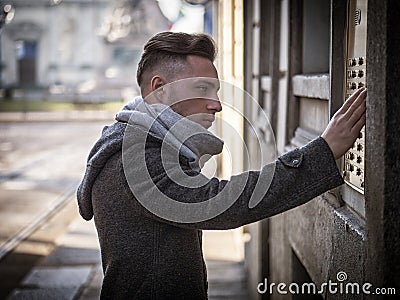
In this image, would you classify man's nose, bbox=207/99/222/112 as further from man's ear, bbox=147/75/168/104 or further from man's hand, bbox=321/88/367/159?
man's hand, bbox=321/88/367/159

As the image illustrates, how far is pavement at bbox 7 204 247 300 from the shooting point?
6488 mm

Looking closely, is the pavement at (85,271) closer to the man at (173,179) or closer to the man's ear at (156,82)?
the man at (173,179)

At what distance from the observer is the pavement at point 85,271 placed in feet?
21.3

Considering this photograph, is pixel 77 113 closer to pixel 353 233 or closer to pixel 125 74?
pixel 125 74

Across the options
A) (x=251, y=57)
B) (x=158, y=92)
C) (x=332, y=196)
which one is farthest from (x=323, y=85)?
(x=251, y=57)

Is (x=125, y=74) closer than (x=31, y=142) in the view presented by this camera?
No

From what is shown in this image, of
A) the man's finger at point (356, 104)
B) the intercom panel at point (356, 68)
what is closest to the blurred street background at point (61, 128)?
the intercom panel at point (356, 68)

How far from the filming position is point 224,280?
22.2ft

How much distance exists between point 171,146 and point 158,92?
24 centimetres

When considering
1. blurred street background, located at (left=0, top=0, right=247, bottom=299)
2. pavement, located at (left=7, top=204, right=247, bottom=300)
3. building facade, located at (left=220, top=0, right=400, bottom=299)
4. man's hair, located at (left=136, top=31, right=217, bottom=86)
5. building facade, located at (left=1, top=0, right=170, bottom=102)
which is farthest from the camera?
building facade, located at (left=1, top=0, right=170, bottom=102)

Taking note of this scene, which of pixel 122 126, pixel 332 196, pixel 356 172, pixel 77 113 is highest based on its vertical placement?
pixel 122 126

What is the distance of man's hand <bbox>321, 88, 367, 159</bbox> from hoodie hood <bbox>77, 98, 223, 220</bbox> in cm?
38

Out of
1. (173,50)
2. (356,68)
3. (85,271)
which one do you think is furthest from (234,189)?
(85,271)

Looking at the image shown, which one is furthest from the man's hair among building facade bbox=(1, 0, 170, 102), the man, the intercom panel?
building facade bbox=(1, 0, 170, 102)
